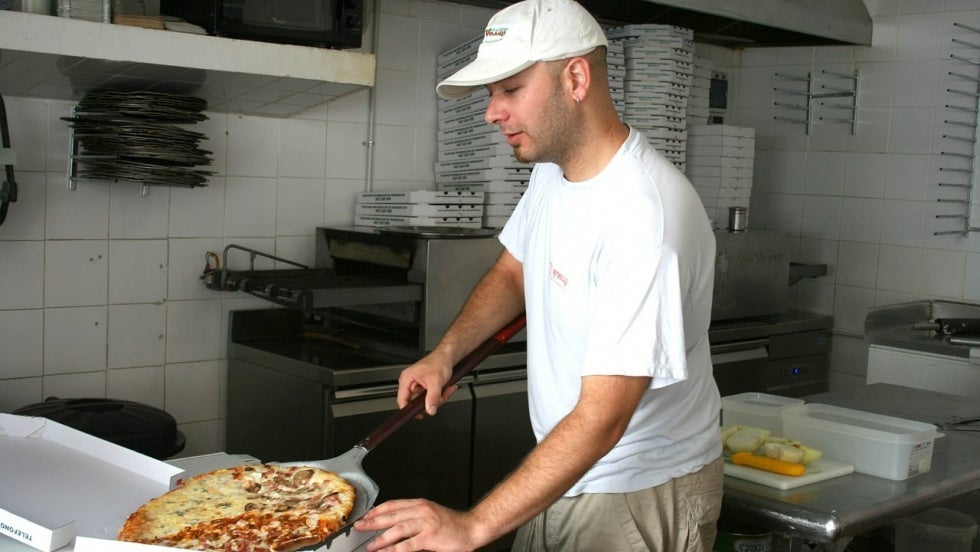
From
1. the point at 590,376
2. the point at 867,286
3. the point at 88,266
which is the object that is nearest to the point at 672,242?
the point at 590,376

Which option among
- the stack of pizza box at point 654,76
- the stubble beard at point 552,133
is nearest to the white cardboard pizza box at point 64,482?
the stubble beard at point 552,133

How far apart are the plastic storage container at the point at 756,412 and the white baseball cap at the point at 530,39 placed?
1252 millimetres

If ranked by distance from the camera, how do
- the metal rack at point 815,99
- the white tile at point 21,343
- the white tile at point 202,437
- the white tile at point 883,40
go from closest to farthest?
the white tile at point 21,343, the white tile at point 202,437, the white tile at point 883,40, the metal rack at point 815,99

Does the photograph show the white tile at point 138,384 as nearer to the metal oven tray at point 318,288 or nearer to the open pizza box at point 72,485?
the metal oven tray at point 318,288

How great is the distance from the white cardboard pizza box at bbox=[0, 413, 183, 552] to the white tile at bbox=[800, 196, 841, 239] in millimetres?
3725

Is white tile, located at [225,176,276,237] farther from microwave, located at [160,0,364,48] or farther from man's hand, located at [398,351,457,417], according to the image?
man's hand, located at [398,351,457,417]

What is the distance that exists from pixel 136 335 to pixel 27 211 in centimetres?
52

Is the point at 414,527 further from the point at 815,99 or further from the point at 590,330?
the point at 815,99

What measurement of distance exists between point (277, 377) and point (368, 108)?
3.66ft

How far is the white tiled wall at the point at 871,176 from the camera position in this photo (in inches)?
173

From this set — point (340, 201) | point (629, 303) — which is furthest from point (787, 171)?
point (629, 303)

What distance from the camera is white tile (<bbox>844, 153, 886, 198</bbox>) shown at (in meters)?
4.59

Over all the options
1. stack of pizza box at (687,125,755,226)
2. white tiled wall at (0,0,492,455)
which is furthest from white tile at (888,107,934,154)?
white tiled wall at (0,0,492,455)

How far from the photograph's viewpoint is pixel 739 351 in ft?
13.8
